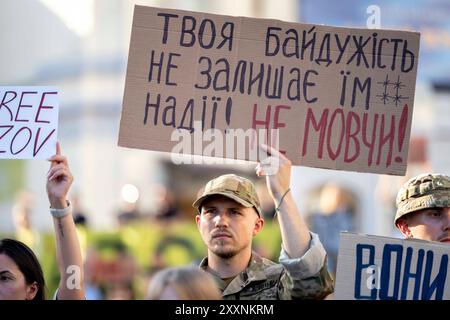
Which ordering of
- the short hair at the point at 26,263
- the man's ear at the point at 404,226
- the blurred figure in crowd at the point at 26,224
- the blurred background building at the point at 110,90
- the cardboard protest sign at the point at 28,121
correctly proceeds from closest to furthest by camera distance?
the short hair at the point at 26,263, the cardboard protest sign at the point at 28,121, the man's ear at the point at 404,226, the blurred figure in crowd at the point at 26,224, the blurred background building at the point at 110,90

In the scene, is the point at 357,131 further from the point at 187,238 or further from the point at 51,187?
the point at 187,238

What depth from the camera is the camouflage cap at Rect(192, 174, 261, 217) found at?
5535 mm

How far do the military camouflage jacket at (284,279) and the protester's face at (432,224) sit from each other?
63 cm

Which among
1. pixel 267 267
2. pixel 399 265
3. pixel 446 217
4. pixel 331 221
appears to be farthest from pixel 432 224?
pixel 331 221

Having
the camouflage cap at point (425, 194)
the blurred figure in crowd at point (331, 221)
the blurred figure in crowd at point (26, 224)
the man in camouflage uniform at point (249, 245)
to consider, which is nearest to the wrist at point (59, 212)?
the man in camouflage uniform at point (249, 245)

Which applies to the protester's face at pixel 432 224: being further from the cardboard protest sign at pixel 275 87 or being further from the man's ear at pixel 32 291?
the man's ear at pixel 32 291

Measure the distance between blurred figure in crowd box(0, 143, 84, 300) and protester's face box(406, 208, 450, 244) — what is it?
1.51m

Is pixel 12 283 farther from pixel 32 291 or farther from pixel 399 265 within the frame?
pixel 399 265

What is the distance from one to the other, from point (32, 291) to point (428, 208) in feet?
5.76

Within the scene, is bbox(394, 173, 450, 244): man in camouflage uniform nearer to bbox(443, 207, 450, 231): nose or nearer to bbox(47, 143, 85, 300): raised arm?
bbox(443, 207, 450, 231): nose

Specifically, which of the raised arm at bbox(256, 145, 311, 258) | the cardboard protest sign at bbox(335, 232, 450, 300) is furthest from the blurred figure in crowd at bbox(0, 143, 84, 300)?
the cardboard protest sign at bbox(335, 232, 450, 300)

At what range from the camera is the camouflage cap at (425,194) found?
5773mm
